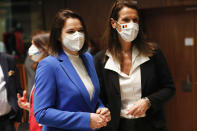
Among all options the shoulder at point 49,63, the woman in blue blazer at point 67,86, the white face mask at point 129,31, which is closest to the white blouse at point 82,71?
the woman in blue blazer at point 67,86

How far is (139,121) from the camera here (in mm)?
2055

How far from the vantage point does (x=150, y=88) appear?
6.86 feet

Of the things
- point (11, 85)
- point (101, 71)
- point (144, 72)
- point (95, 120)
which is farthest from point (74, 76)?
point (11, 85)

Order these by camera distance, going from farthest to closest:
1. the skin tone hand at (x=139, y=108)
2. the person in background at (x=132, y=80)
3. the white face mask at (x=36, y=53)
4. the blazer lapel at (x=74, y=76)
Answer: the white face mask at (x=36, y=53) < the person in background at (x=132, y=80) < the skin tone hand at (x=139, y=108) < the blazer lapel at (x=74, y=76)

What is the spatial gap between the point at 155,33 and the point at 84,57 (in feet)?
8.61

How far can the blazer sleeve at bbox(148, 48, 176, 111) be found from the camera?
2.06 m

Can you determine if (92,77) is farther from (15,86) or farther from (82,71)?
(15,86)

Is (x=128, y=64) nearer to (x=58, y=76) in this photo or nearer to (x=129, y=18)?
(x=129, y=18)

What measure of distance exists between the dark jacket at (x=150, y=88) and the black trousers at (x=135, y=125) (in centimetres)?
4

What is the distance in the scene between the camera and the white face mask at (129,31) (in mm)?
2096

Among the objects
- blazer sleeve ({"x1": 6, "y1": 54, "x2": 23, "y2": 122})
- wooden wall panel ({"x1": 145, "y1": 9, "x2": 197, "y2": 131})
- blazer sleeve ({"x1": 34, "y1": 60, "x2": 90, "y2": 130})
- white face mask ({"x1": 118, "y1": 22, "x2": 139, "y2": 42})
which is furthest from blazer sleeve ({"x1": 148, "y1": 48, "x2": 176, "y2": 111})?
wooden wall panel ({"x1": 145, "y1": 9, "x2": 197, "y2": 131})

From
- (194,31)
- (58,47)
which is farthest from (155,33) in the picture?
(58,47)

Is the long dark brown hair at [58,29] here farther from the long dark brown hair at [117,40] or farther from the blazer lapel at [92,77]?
the long dark brown hair at [117,40]

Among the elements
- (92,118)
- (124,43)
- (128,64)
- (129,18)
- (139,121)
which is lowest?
(139,121)
